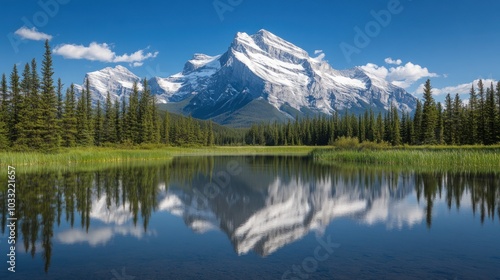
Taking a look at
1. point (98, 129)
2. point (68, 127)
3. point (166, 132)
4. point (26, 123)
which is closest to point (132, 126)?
point (98, 129)

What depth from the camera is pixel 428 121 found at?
89062 millimetres

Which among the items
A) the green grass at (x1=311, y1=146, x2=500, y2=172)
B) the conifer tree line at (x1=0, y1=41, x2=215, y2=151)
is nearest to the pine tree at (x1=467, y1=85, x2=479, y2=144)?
the green grass at (x1=311, y1=146, x2=500, y2=172)

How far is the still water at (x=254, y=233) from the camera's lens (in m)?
10.1

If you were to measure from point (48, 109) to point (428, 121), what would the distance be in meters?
81.1

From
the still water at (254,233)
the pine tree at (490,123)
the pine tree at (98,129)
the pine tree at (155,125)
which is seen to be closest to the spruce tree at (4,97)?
the pine tree at (98,129)

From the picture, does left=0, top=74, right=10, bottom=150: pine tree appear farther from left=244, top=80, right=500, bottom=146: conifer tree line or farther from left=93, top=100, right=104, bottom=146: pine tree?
left=244, top=80, right=500, bottom=146: conifer tree line

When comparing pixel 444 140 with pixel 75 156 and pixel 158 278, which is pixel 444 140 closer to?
pixel 75 156

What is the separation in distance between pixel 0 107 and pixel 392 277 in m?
75.3

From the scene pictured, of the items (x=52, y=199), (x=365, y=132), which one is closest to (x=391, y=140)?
(x=365, y=132)

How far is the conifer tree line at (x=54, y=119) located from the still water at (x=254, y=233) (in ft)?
135

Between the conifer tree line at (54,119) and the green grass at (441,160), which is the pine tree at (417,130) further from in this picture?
the conifer tree line at (54,119)

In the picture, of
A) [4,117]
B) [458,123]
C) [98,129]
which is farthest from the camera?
[98,129]

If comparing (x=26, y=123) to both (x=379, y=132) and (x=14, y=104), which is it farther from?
(x=379, y=132)

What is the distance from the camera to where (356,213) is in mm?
18562
